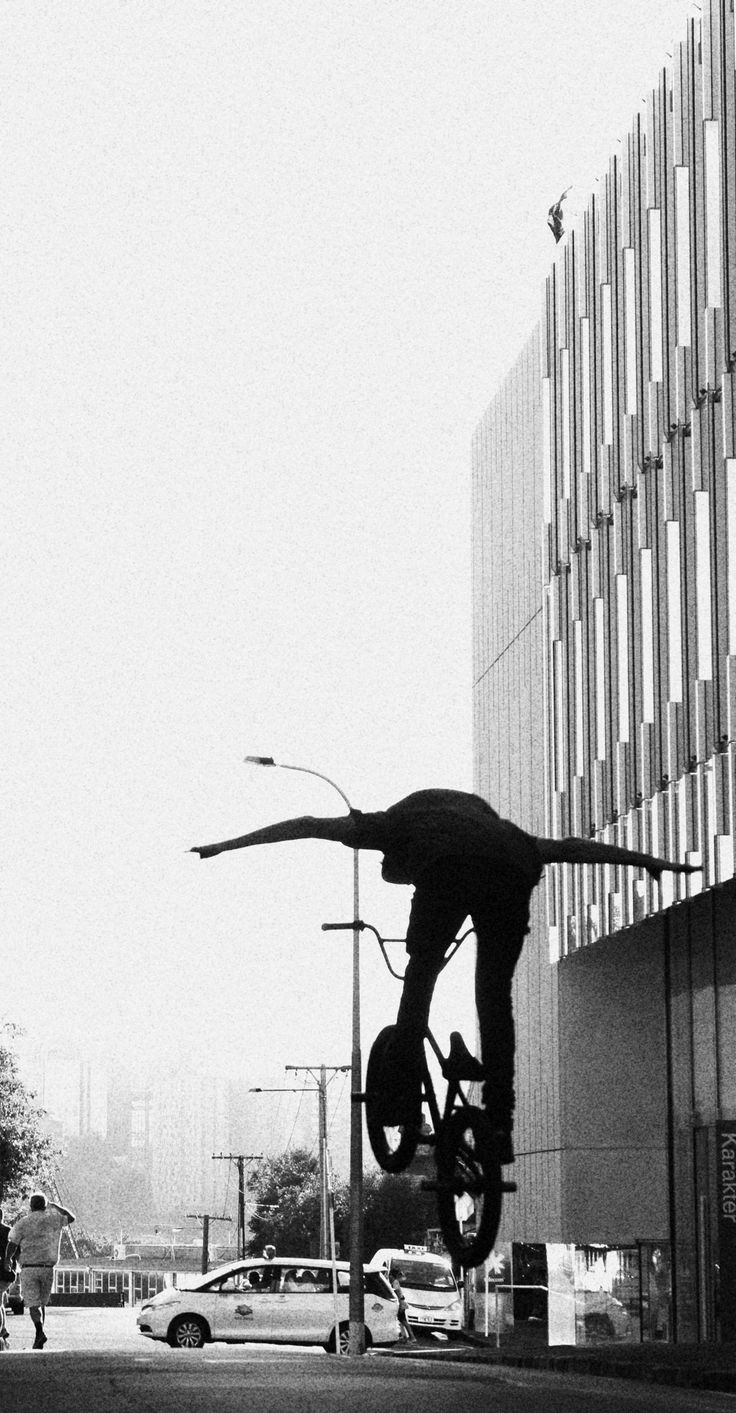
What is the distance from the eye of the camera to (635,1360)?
2439 centimetres

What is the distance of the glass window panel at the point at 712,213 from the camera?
1211 inches

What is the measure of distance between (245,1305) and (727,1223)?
8.22m

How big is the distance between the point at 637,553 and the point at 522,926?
2500 cm

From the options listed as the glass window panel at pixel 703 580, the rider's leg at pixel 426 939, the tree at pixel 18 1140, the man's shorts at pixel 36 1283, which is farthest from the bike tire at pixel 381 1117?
the tree at pixel 18 1140

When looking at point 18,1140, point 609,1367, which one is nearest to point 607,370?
point 609,1367

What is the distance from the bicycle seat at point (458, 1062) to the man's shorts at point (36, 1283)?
1152 cm

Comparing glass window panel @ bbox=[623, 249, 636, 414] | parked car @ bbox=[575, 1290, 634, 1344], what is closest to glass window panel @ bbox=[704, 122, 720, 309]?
glass window panel @ bbox=[623, 249, 636, 414]

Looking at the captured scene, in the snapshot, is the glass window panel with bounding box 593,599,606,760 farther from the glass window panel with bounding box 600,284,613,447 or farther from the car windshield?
the car windshield

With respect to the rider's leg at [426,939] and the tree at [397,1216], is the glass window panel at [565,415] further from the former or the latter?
the tree at [397,1216]

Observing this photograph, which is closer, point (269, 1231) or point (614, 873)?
point (614, 873)

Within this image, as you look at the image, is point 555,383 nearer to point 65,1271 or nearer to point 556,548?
point 556,548

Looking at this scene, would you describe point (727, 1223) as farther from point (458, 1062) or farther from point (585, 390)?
point (458, 1062)

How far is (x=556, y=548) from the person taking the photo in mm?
40656

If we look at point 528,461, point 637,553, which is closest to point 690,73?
point 637,553
